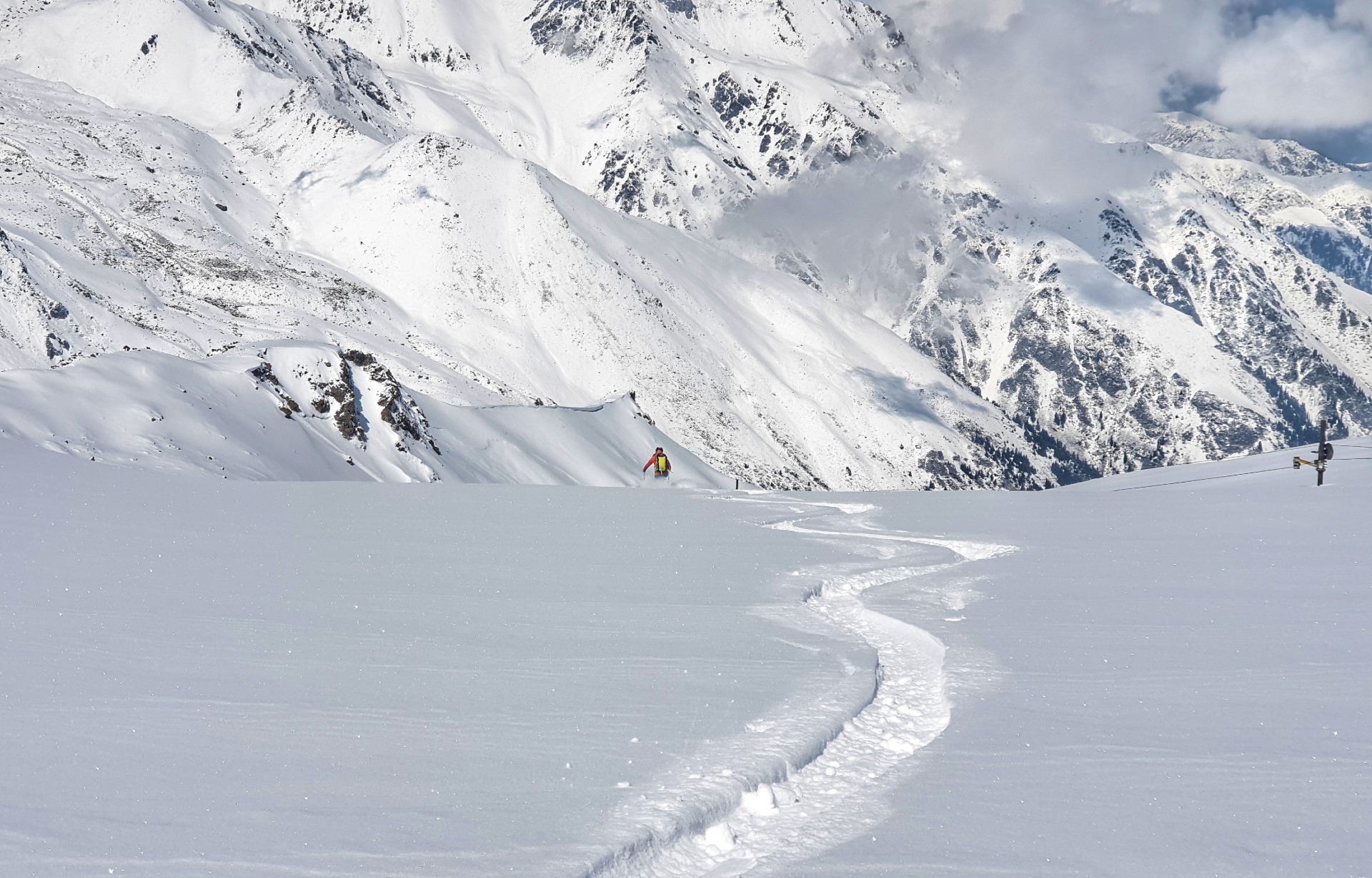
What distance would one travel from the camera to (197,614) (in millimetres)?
10477

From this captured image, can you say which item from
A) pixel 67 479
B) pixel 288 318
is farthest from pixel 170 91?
pixel 67 479

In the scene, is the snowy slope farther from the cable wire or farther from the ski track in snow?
the cable wire

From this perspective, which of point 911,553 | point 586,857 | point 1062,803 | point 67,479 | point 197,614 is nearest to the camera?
point 586,857

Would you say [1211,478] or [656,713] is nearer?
[656,713]

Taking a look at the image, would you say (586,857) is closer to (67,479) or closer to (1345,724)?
(1345,724)

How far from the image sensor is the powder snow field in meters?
5.64

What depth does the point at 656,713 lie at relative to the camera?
8.34m

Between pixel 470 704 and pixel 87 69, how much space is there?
225721mm

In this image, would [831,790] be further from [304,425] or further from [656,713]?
[304,425]

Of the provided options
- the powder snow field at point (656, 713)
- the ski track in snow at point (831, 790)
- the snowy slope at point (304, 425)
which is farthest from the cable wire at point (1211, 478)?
the snowy slope at point (304, 425)

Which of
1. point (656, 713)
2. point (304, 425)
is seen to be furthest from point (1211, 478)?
point (304, 425)

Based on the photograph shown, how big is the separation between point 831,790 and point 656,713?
179 centimetres

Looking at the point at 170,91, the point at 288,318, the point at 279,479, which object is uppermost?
the point at 170,91

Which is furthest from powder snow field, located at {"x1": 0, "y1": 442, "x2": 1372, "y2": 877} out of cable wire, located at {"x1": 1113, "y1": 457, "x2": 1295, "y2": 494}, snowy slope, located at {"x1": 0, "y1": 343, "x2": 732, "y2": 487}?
snowy slope, located at {"x1": 0, "y1": 343, "x2": 732, "y2": 487}
